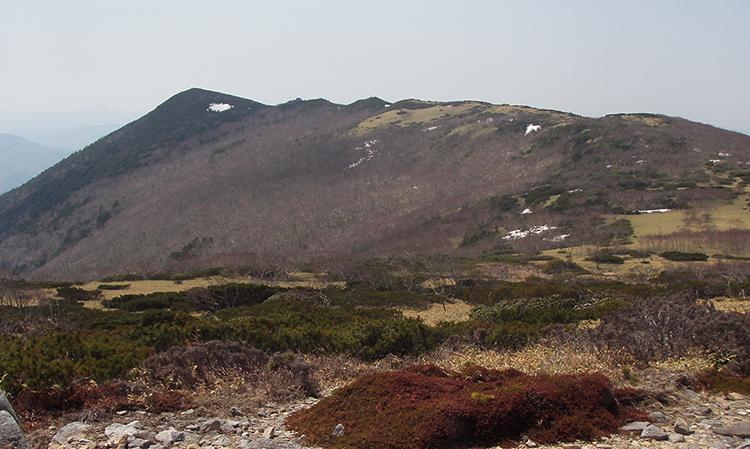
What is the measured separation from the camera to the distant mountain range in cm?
4844

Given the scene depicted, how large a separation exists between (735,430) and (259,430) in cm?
435

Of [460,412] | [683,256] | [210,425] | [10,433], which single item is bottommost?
[683,256]

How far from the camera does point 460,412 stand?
4098 mm

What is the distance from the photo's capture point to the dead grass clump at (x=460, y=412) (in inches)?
157

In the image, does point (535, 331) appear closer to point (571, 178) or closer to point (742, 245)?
point (742, 245)

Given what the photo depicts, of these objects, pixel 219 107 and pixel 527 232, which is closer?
pixel 527 232

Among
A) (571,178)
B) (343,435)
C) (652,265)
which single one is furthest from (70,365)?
(571,178)

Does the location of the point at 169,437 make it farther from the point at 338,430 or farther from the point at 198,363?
the point at 198,363

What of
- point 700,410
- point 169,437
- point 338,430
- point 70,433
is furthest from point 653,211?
point 70,433

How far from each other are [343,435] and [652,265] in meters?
28.0

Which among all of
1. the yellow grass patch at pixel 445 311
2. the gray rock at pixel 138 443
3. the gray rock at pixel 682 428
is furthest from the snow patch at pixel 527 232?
the gray rock at pixel 138 443

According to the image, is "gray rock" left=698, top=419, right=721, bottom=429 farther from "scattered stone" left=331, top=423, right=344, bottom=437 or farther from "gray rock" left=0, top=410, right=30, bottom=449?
"gray rock" left=0, top=410, right=30, bottom=449

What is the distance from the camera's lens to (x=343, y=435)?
403cm

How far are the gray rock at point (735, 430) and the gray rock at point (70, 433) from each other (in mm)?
5627
